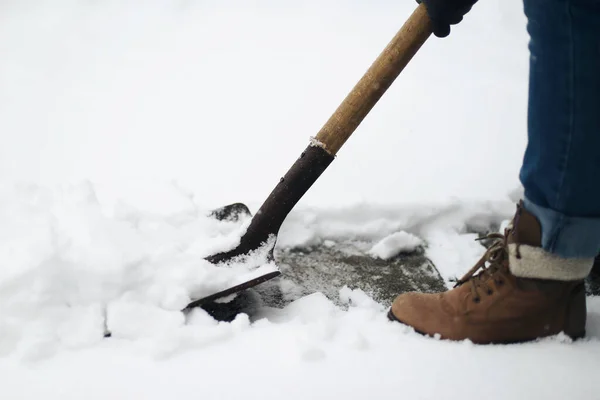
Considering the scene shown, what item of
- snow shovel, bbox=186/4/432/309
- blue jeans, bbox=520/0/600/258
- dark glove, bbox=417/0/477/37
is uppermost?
dark glove, bbox=417/0/477/37

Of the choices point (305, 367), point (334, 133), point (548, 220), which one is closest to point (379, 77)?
point (334, 133)

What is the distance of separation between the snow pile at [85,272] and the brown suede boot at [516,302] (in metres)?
0.46

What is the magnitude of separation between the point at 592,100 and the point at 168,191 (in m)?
1.27

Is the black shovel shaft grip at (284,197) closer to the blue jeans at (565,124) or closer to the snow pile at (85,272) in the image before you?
the snow pile at (85,272)

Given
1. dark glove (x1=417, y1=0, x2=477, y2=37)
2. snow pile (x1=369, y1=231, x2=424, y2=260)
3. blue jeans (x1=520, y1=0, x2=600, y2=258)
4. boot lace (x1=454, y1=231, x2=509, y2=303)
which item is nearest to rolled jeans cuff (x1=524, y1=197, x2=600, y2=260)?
blue jeans (x1=520, y1=0, x2=600, y2=258)

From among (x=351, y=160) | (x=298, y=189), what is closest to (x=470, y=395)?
(x=298, y=189)

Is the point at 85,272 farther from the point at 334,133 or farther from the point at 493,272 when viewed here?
the point at 493,272

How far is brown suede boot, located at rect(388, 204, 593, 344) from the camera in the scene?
1.05 m

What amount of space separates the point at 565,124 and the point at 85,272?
1.08 meters

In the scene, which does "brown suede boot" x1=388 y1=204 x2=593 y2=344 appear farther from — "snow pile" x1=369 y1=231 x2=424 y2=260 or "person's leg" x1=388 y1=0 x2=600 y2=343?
"snow pile" x1=369 y1=231 x2=424 y2=260

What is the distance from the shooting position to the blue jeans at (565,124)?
0.88 meters

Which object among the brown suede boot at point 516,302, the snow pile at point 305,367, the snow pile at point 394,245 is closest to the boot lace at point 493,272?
the brown suede boot at point 516,302

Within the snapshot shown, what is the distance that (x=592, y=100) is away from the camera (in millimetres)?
895

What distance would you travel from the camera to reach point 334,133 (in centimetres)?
135
